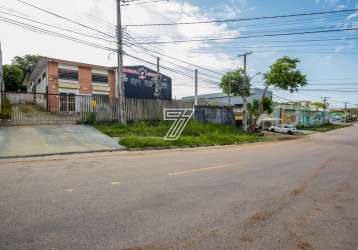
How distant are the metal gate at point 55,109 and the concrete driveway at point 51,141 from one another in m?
0.97

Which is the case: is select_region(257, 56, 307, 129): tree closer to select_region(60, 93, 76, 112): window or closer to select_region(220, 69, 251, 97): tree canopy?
select_region(220, 69, 251, 97): tree canopy

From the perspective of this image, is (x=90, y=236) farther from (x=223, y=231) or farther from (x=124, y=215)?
(x=223, y=231)

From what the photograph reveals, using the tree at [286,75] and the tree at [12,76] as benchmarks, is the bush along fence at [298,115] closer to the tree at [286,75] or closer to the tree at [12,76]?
the tree at [286,75]

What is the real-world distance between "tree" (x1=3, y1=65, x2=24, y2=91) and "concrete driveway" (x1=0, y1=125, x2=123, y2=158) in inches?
1396

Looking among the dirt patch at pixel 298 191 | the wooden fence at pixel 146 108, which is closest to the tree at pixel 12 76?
the wooden fence at pixel 146 108

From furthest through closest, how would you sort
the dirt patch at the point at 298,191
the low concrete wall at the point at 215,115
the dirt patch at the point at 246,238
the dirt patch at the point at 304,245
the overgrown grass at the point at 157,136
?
the low concrete wall at the point at 215,115 < the overgrown grass at the point at 157,136 < the dirt patch at the point at 298,191 < the dirt patch at the point at 246,238 < the dirt patch at the point at 304,245

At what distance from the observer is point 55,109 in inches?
741

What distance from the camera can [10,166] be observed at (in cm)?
789

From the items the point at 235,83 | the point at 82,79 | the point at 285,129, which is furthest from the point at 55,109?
the point at 285,129

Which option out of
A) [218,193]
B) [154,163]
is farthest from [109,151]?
[218,193]

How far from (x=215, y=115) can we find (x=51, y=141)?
17995 mm

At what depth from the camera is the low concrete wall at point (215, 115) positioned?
85.6 ft

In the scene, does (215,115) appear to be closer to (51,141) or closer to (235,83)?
(235,83)

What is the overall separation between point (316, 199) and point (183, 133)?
50.1 ft
